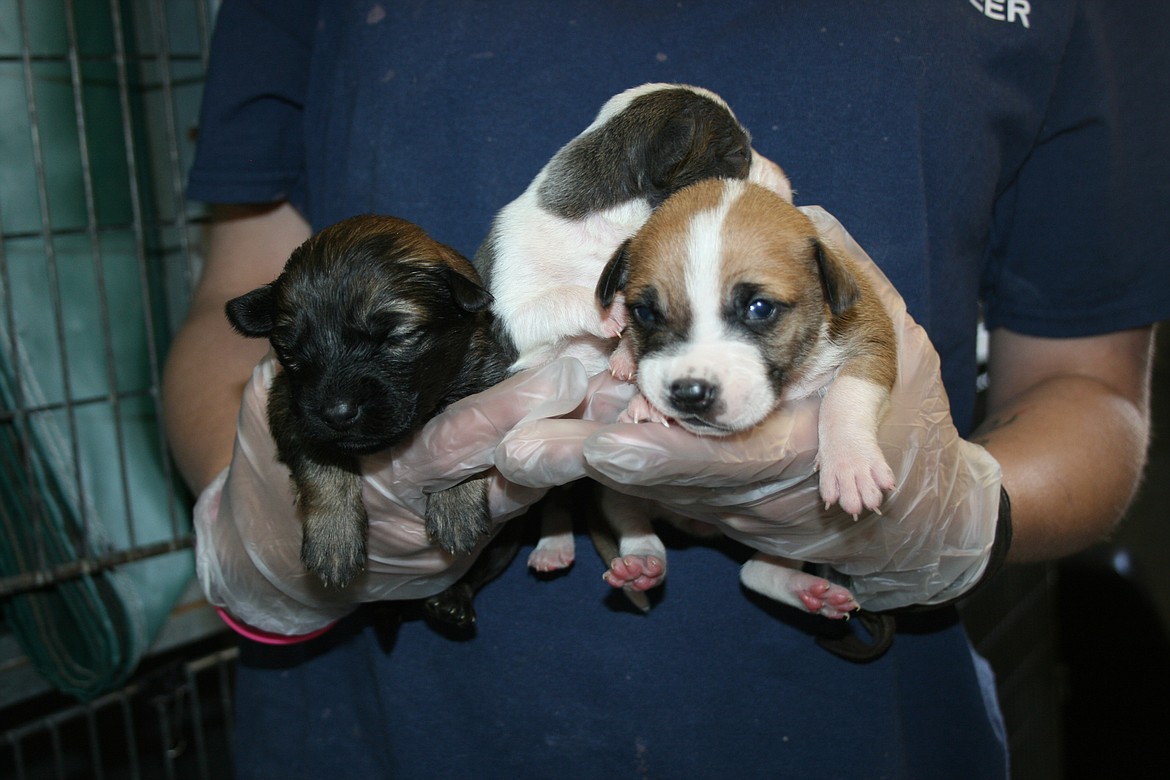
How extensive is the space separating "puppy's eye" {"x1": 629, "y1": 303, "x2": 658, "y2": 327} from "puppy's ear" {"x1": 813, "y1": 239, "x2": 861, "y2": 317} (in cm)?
33

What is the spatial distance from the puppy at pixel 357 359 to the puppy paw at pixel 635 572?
299mm

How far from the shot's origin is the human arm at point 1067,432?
2.36 metres

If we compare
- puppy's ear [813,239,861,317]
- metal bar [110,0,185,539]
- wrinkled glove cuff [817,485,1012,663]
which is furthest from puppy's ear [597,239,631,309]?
metal bar [110,0,185,539]

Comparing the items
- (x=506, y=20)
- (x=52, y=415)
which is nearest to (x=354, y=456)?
(x=506, y=20)

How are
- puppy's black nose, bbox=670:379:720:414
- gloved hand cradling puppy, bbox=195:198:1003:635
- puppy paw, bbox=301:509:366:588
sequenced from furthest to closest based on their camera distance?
puppy paw, bbox=301:509:366:588 → gloved hand cradling puppy, bbox=195:198:1003:635 → puppy's black nose, bbox=670:379:720:414

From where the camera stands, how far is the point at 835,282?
5.86 feet

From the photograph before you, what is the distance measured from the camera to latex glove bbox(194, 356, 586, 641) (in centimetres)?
185

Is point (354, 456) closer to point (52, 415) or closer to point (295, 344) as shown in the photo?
point (295, 344)

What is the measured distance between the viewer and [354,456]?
6.55ft

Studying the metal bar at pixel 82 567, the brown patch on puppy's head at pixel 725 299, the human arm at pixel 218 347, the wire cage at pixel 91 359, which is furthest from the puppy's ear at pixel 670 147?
the metal bar at pixel 82 567

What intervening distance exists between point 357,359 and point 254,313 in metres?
0.24

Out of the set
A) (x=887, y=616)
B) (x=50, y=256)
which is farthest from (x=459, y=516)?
(x=50, y=256)

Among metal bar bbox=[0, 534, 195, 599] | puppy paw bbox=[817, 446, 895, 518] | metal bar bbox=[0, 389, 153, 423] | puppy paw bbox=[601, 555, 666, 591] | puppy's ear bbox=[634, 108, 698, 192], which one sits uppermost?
puppy's ear bbox=[634, 108, 698, 192]

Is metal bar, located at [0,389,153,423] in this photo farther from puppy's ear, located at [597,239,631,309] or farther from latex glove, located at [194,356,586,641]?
puppy's ear, located at [597,239,631,309]
